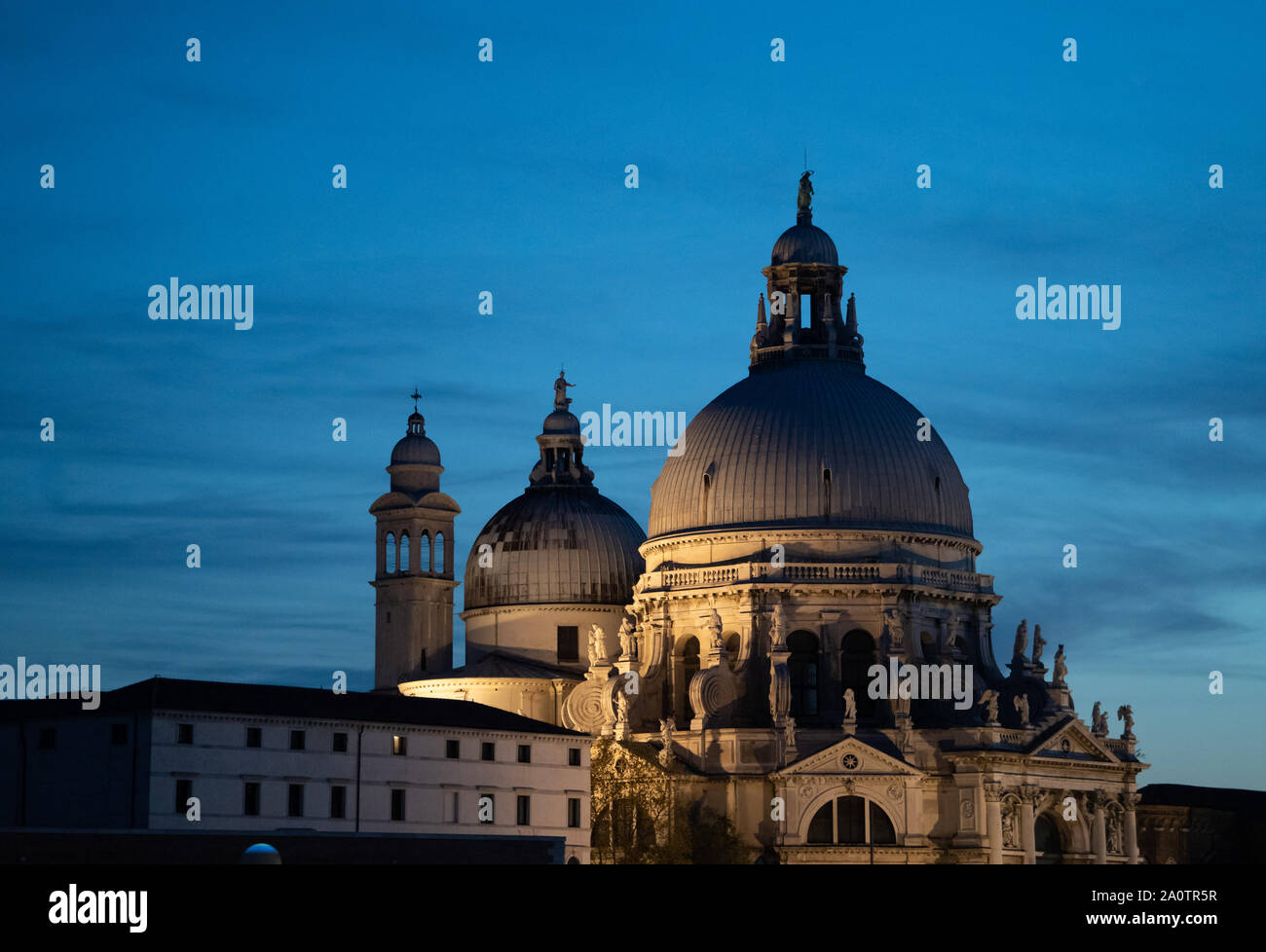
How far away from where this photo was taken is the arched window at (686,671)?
114 meters

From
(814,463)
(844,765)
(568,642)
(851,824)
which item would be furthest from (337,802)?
(568,642)

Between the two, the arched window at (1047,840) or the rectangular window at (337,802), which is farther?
the arched window at (1047,840)

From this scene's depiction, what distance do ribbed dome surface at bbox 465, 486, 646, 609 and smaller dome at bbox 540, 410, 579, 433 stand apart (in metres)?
3.67

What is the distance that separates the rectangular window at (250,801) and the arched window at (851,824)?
25784 millimetres

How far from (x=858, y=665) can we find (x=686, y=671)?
25.4 ft

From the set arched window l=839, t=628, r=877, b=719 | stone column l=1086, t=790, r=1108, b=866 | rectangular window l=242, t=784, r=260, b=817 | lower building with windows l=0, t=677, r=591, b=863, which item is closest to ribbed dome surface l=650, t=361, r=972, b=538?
arched window l=839, t=628, r=877, b=719

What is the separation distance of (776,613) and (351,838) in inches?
1227

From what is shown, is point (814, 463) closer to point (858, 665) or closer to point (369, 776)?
point (858, 665)

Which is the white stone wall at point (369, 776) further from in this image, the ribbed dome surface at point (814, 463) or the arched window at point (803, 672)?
the ribbed dome surface at point (814, 463)

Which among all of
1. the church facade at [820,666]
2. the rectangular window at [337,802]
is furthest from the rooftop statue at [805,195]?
the rectangular window at [337,802]

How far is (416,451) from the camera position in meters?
128
